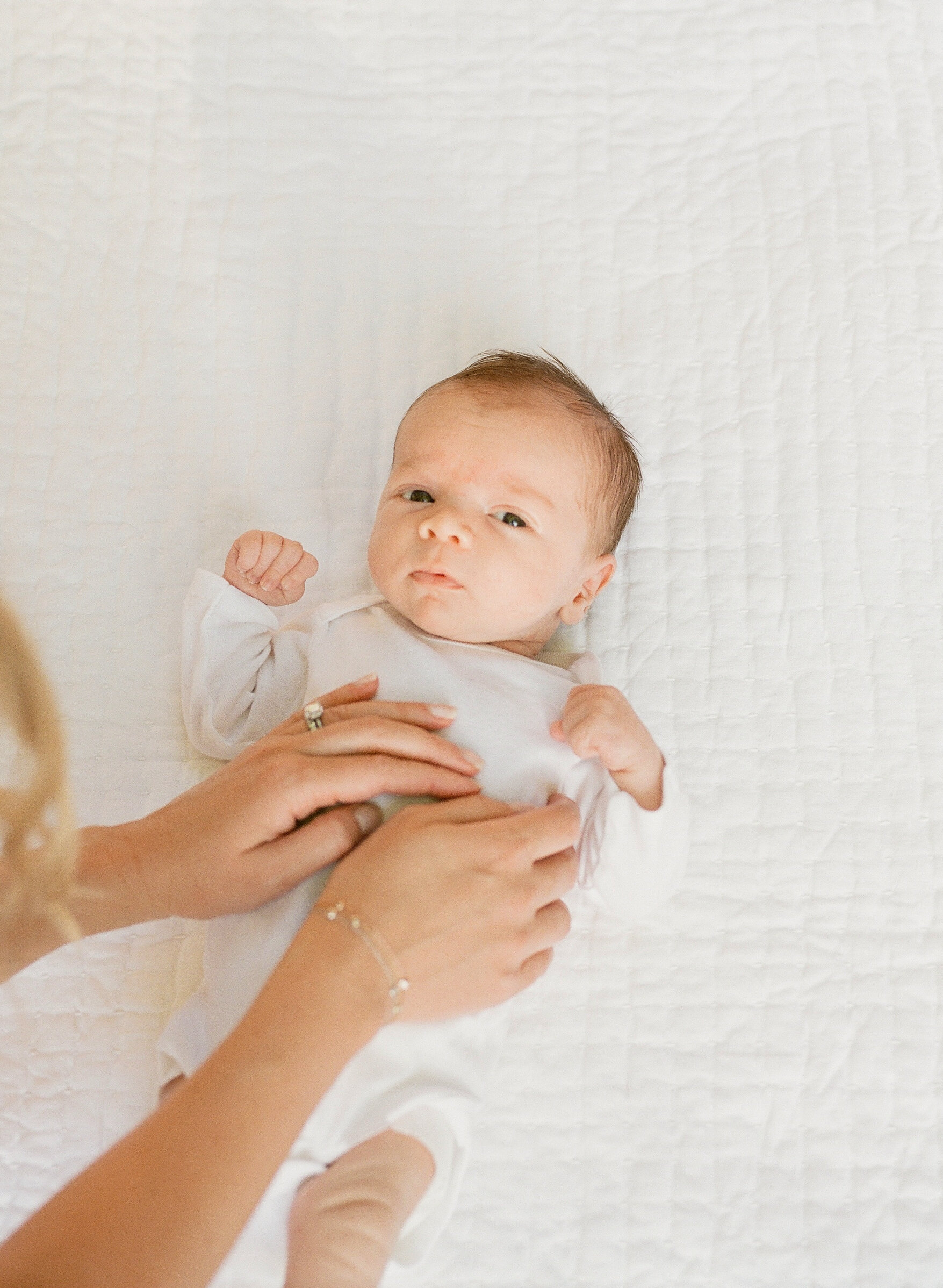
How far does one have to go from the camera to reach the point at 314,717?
100cm

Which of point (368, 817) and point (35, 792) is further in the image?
point (368, 817)

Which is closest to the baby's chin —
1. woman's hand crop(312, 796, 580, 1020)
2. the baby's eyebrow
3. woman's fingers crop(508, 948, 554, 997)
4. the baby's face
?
the baby's face

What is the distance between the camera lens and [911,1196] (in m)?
1.03

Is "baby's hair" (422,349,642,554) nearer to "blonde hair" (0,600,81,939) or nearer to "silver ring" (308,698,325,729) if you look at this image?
"silver ring" (308,698,325,729)

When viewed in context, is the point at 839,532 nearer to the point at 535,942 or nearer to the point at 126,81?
the point at 535,942

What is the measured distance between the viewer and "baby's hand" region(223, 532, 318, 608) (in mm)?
1205

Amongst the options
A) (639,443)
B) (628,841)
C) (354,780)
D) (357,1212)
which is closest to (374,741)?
(354,780)

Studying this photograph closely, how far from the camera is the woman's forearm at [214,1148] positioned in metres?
0.71

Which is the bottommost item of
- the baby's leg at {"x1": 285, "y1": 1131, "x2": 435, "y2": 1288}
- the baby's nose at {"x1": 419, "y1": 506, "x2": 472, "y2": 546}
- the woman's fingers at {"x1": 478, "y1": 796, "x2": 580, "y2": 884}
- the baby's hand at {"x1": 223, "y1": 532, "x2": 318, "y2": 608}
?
the baby's leg at {"x1": 285, "y1": 1131, "x2": 435, "y2": 1288}

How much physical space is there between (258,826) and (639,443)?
0.67 metres

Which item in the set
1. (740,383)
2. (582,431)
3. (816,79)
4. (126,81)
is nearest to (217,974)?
(582,431)

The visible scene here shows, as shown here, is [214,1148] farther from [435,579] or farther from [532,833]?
[435,579]

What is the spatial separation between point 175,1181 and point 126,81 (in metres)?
1.35

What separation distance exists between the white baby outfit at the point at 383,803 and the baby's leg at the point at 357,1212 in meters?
0.01
